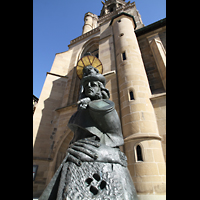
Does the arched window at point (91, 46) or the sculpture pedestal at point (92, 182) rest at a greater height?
the arched window at point (91, 46)

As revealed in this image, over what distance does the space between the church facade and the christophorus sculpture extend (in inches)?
100

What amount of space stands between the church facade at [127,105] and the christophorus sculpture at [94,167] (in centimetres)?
255

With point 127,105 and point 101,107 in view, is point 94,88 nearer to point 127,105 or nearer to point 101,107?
point 101,107

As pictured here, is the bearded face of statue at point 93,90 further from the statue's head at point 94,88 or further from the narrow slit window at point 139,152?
the narrow slit window at point 139,152

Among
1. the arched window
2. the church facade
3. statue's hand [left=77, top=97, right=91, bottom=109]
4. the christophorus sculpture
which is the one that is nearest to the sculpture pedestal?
the christophorus sculpture

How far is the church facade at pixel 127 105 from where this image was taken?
11.6 feet

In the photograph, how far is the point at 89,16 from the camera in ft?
64.1

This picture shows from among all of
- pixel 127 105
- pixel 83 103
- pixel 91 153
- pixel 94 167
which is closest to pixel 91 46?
pixel 127 105

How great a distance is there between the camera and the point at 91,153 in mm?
1151

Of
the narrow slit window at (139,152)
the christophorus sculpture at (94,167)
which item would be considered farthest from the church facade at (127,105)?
the christophorus sculpture at (94,167)
